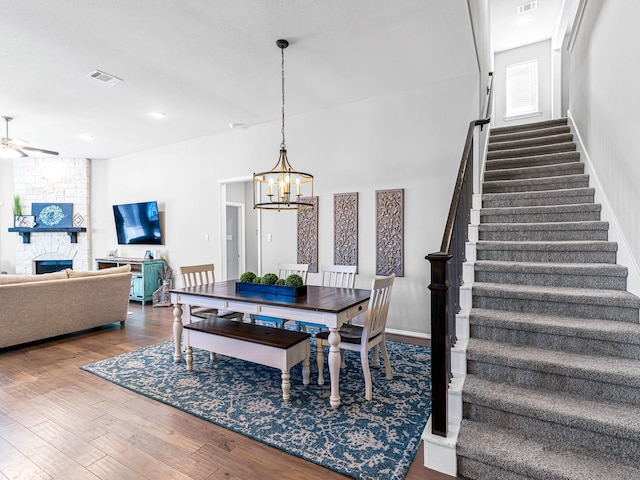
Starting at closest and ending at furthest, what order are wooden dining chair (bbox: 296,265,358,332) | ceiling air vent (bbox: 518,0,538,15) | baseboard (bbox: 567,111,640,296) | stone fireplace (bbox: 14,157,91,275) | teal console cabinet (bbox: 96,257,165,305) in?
baseboard (bbox: 567,111,640,296), wooden dining chair (bbox: 296,265,358,332), ceiling air vent (bbox: 518,0,538,15), teal console cabinet (bbox: 96,257,165,305), stone fireplace (bbox: 14,157,91,275)

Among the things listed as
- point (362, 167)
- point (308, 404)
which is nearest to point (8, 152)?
point (362, 167)

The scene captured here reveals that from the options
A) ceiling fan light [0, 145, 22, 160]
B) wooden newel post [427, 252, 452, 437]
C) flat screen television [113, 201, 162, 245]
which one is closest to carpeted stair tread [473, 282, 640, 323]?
wooden newel post [427, 252, 452, 437]

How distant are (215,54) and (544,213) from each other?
3.53 meters

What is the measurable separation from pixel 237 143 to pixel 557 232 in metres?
4.86

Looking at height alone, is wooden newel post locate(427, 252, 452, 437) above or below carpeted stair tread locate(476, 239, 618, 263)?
below

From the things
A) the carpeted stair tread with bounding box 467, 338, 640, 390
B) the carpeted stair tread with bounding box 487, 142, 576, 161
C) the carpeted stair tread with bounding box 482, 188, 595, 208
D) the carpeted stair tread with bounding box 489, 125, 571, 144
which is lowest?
the carpeted stair tread with bounding box 467, 338, 640, 390

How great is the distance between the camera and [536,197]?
3346mm

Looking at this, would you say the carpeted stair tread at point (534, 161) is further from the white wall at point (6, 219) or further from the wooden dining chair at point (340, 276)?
the white wall at point (6, 219)

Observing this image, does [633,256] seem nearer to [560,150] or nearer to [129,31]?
[560,150]

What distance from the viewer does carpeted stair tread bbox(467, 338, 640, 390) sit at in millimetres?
1798

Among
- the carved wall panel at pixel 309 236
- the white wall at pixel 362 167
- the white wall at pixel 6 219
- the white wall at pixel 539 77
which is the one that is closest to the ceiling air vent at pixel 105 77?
the white wall at pixel 362 167

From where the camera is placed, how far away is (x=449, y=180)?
4.14 metres

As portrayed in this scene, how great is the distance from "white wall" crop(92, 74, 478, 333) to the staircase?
3.79 ft

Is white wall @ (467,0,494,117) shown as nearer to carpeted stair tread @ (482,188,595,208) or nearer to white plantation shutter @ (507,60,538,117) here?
carpeted stair tread @ (482,188,595,208)
